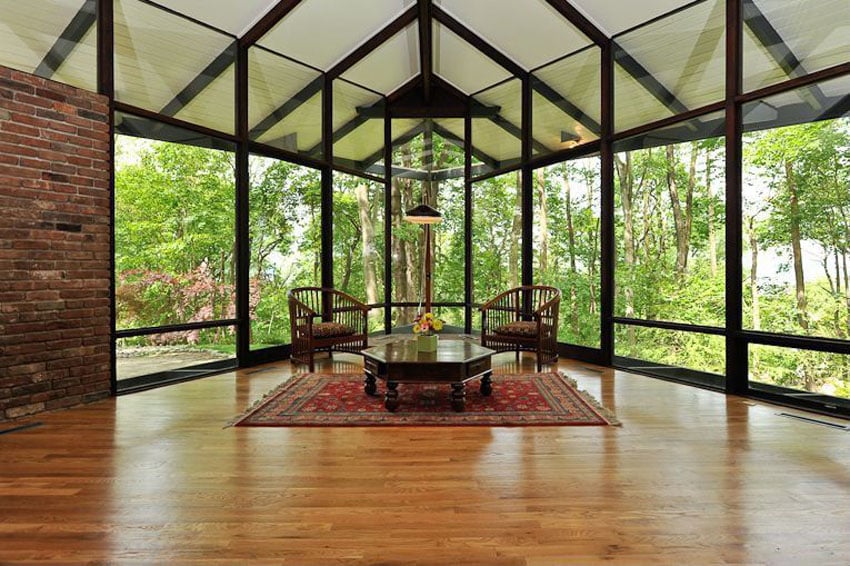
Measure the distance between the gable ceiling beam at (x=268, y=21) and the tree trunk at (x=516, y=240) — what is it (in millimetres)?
3496

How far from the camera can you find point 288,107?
6.22m

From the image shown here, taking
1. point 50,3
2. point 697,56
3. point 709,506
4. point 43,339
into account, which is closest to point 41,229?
point 43,339

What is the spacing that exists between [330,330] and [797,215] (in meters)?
4.44

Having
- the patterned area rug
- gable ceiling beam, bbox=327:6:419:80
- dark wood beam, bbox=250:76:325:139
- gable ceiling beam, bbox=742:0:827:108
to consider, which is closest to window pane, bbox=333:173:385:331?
dark wood beam, bbox=250:76:325:139

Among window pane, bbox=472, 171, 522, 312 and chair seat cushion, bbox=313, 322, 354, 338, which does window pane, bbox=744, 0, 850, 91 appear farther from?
chair seat cushion, bbox=313, 322, 354, 338

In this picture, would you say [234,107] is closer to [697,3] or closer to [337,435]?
[337,435]

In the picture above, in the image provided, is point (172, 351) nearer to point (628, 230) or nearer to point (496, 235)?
point (496, 235)

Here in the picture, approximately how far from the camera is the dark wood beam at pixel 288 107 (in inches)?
229

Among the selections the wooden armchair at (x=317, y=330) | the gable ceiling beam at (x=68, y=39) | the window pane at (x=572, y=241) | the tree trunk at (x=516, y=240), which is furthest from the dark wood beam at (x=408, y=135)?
the gable ceiling beam at (x=68, y=39)

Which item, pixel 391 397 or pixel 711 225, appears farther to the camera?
pixel 711 225

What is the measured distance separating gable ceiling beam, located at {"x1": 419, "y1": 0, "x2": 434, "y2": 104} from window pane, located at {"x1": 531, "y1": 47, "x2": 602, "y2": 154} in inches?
57.4

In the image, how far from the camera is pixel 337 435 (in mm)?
3289

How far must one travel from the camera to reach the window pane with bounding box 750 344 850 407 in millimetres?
3768

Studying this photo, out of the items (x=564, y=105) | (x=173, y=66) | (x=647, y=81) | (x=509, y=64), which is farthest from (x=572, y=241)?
(x=173, y=66)
